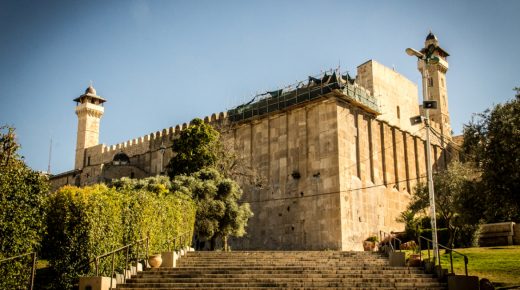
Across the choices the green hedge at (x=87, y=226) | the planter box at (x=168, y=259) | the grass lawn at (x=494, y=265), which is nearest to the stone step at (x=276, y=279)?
the green hedge at (x=87, y=226)

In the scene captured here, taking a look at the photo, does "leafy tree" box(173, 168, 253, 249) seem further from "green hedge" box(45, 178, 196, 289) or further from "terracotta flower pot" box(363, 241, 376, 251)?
"green hedge" box(45, 178, 196, 289)

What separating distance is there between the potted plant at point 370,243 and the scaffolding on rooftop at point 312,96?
7.48m

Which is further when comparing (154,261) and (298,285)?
(154,261)

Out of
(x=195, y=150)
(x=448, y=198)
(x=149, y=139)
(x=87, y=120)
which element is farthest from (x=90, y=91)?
(x=448, y=198)

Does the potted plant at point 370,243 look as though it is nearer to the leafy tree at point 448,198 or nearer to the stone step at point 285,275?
the leafy tree at point 448,198

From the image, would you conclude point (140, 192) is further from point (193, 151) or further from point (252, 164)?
point (252, 164)

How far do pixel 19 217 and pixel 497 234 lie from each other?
18996 mm

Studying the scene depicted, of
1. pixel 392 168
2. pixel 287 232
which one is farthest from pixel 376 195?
pixel 287 232

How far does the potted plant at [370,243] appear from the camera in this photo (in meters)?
26.5

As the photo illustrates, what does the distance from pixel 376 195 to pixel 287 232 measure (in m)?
5.39

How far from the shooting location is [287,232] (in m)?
29.0

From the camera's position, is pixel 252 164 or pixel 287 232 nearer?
pixel 287 232

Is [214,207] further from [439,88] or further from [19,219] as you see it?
[439,88]

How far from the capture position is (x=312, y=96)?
Answer: 30.2 meters
